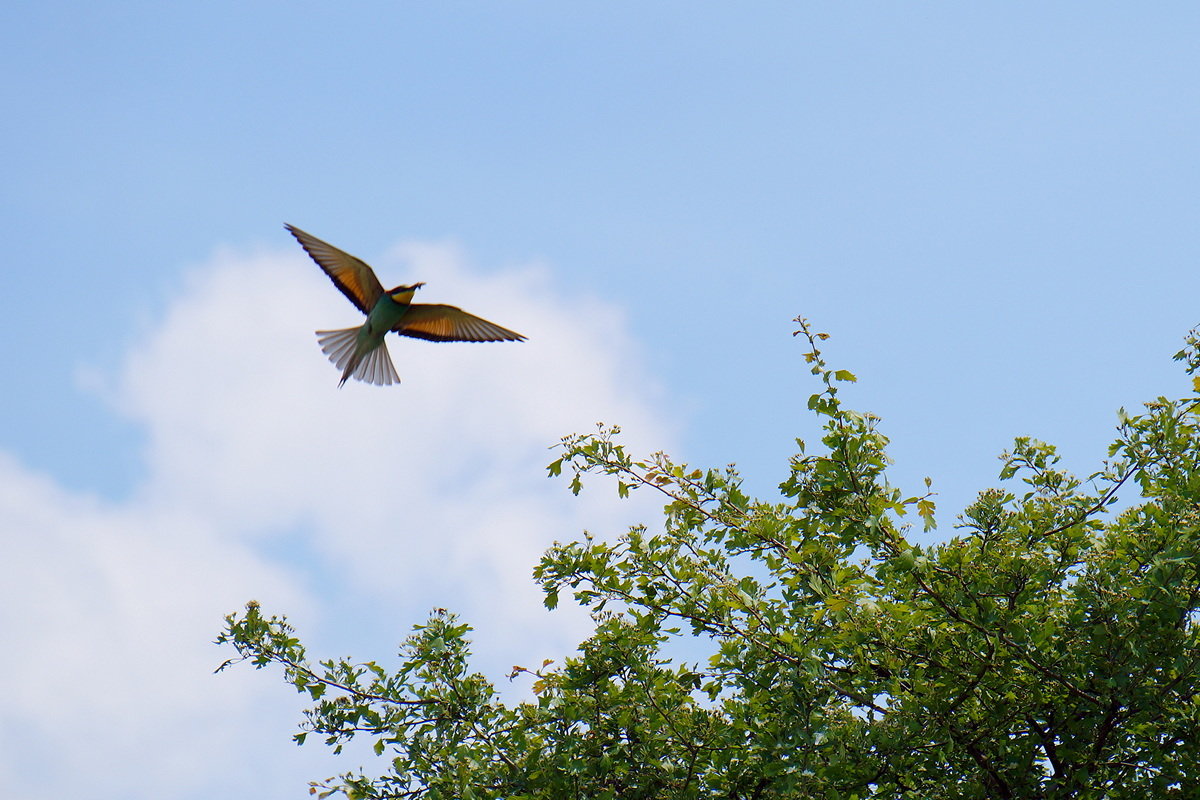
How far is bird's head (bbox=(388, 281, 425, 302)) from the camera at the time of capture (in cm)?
994

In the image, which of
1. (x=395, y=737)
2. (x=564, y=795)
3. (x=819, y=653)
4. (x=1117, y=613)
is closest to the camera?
(x=1117, y=613)

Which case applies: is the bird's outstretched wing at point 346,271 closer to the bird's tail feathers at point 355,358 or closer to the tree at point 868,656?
the bird's tail feathers at point 355,358

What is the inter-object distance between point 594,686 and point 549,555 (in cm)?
84

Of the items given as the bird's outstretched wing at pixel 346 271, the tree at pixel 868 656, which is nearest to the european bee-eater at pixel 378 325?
the bird's outstretched wing at pixel 346 271

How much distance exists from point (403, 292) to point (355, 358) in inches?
38.5

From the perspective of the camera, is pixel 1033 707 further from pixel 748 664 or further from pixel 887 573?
pixel 748 664

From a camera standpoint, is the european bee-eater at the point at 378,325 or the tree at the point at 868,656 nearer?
the tree at the point at 868,656

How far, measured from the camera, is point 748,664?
19.4 ft

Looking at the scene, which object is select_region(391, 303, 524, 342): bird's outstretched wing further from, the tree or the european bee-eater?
the tree

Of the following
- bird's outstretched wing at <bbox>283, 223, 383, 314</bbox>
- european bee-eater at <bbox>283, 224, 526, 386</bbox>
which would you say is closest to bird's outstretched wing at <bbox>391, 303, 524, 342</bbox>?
european bee-eater at <bbox>283, 224, 526, 386</bbox>

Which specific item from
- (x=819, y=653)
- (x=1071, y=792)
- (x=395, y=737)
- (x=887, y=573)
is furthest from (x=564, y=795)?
(x=1071, y=792)

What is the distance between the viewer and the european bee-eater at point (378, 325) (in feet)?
32.7

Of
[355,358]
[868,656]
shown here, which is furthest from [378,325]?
[868,656]

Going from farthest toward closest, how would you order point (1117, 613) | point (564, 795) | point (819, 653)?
1. point (564, 795)
2. point (819, 653)
3. point (1117, 613)
